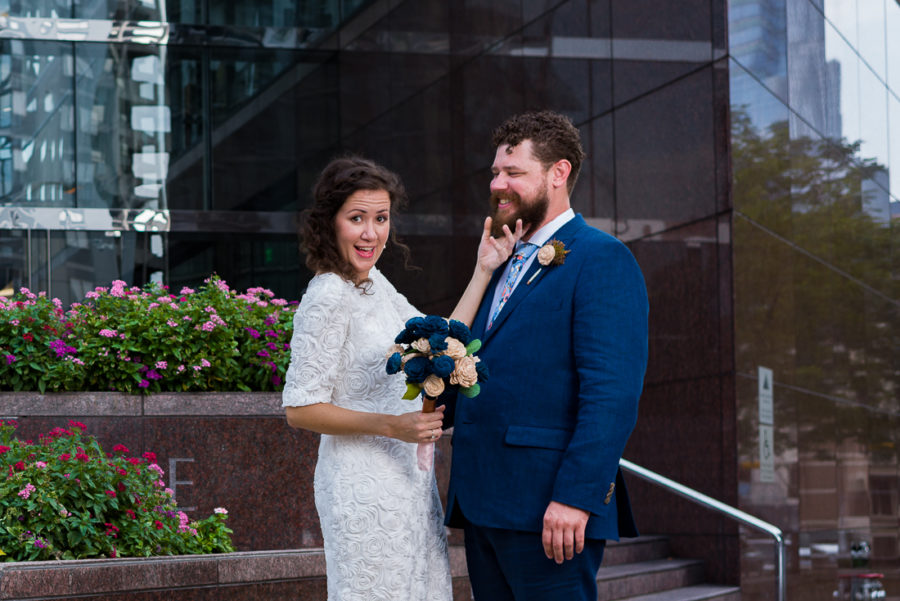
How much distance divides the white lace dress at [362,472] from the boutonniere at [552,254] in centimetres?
53

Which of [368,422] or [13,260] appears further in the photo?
[13,260]

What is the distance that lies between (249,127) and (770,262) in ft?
26.6

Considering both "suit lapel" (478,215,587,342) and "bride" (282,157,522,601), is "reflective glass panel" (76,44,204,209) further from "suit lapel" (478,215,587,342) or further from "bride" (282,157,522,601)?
"suit lapel" (478,215,587,342)

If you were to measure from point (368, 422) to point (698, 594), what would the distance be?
6636 mm

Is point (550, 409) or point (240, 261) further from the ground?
point (240, 261)

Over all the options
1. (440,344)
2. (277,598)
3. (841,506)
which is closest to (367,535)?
(440,344)

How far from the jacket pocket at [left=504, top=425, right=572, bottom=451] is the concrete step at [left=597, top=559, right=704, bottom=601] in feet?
15.2

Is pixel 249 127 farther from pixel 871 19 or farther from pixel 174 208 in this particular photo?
pixel 871 19

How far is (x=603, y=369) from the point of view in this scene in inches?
129

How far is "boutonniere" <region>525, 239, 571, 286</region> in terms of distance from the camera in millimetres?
3549

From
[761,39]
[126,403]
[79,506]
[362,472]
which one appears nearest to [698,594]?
[126,403]

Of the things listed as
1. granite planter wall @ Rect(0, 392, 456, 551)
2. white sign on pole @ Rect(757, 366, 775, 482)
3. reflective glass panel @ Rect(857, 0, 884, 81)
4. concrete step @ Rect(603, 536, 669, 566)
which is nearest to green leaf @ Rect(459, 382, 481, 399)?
granite planter wall @ Rect(0, 392, 456, 551)

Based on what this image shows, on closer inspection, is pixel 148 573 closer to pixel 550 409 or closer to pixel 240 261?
pixel 550 409

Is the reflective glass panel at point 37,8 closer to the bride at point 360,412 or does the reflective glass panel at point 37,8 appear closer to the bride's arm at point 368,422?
the bride at point 360,412
